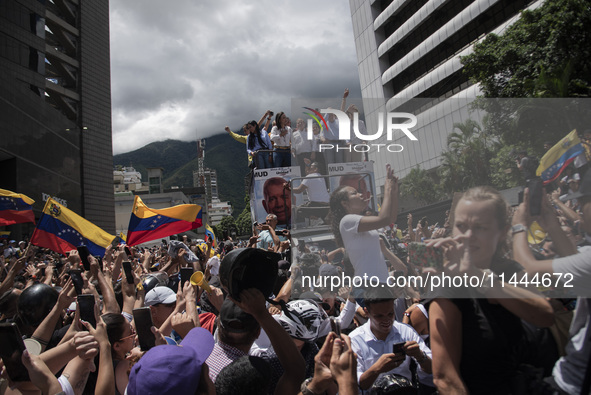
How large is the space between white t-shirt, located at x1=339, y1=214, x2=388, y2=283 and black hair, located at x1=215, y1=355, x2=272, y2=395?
765 mm

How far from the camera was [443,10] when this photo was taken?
27.1 m

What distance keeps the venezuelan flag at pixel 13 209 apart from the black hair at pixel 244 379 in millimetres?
9319

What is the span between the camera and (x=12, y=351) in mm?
1870

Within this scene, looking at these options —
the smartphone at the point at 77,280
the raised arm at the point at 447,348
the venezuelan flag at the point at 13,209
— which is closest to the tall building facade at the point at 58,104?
the venezuelan flag at the point at 13,209

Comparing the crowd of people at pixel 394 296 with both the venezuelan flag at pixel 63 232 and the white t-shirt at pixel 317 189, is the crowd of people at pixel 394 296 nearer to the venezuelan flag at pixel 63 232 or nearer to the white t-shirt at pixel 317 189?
the white t-shirt at pixel 317 189

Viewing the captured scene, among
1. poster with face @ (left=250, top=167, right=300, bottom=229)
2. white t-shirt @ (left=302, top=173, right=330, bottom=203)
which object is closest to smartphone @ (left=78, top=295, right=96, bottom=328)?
white t-shirt @ (left=302, top=173, right=330, bottom=203)

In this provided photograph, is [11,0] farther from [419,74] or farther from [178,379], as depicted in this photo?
[178,379]

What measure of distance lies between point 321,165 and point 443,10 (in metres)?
28.9

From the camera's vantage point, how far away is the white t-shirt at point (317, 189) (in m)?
2.55

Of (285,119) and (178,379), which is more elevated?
(285,119)

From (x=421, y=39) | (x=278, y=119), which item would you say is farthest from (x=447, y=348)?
(x=421, y=39)

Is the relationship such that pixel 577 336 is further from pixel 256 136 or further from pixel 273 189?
pixel 256 136

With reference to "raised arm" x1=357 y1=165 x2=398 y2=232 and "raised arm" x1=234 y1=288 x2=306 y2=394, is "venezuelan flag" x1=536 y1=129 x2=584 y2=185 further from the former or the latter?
"raised arm" x1=234 y1=288 x2=306 y2=394

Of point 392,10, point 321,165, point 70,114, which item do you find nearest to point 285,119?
point 321,165
